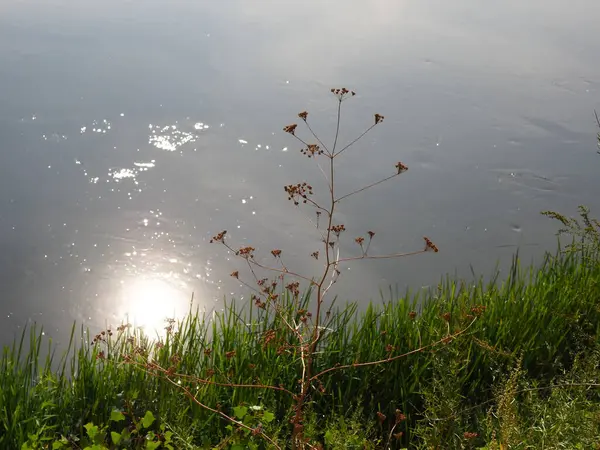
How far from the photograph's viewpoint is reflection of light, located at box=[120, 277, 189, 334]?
319 cm

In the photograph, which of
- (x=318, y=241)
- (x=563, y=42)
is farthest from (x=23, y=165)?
(x=563, y=42)

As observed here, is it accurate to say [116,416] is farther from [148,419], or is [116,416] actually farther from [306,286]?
[306,286]

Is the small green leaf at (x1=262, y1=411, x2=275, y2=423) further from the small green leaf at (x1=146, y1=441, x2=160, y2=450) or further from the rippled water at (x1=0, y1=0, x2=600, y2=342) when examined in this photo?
the rippled water at (x1=0, y1=0, x2=600, y2=342)

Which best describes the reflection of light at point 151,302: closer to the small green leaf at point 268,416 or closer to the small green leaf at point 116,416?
the small green leaf at point 116,416

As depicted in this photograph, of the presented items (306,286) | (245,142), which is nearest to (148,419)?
(306,286)

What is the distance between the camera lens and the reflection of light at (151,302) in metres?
3.19

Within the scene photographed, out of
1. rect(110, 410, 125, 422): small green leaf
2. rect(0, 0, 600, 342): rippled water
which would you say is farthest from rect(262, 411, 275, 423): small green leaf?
rect(0, 0, 600, 342): rippled water

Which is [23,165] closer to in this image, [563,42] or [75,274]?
[75,274]

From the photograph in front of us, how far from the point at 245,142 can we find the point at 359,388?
267 cm

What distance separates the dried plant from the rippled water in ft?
0.34

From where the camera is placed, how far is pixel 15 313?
10.8ft

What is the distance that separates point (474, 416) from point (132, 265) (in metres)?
1.96

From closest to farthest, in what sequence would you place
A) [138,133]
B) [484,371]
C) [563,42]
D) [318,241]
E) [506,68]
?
[484,371] < [318,241] < [138,133] < [506,68] < [563,42]

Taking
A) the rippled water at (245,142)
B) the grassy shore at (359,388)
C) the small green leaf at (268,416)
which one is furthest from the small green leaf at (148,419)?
the rippled water at (245,142)
